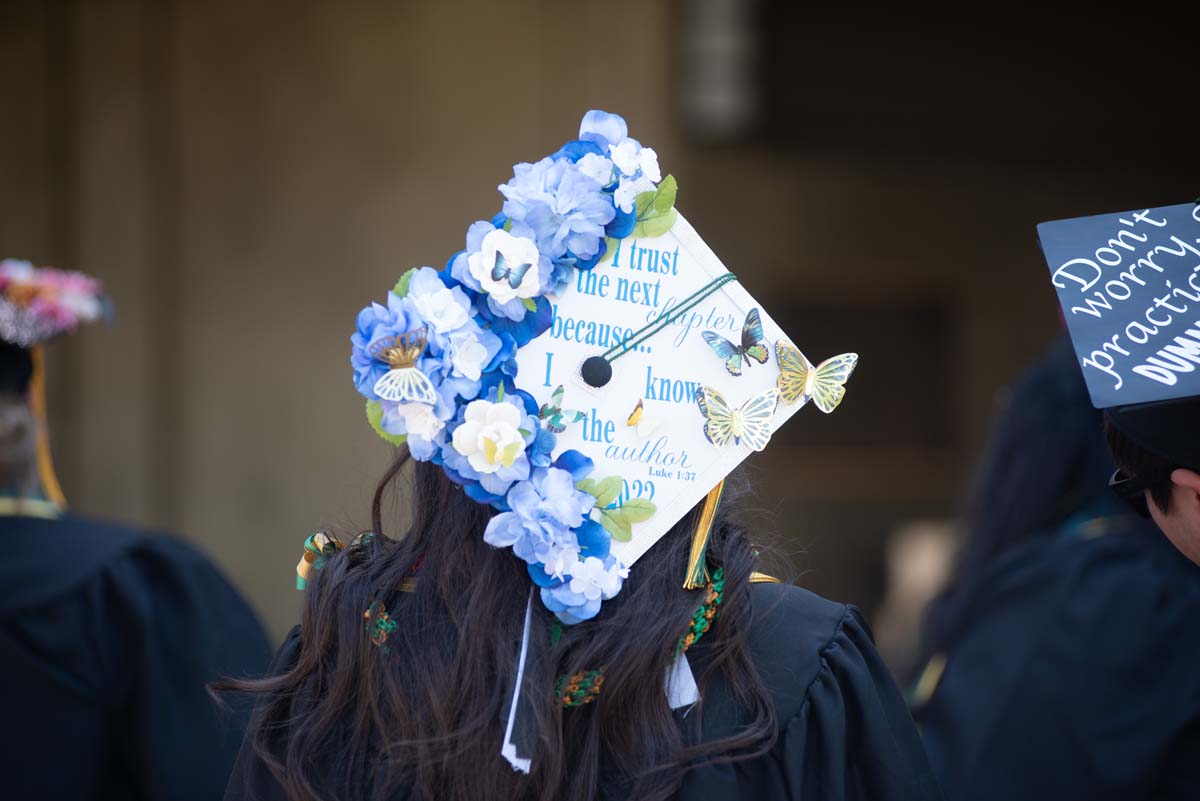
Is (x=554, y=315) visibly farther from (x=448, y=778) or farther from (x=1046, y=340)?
(x=1046, y=340)

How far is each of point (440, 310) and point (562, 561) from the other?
32cm

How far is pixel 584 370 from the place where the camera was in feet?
4.64

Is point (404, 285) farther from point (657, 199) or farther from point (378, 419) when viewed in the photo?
point (657, 199)

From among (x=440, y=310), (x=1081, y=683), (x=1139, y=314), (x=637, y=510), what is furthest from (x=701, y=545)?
(x=1081, y=683)

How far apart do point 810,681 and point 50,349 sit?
13.1ft

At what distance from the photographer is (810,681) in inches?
56.5

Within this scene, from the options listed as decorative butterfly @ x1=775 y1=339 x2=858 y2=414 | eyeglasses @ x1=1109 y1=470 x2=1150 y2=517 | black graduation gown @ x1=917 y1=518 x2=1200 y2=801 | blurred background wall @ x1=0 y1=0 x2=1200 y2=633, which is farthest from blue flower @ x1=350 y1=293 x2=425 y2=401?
blurred background wall @ x1=0 y1=0 x2=1200 y2=633

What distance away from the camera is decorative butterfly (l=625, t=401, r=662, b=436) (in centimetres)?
141

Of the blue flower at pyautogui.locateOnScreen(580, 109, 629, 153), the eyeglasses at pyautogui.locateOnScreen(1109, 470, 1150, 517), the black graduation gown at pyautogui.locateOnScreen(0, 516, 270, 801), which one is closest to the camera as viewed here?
the blue flower at pyautogui.locateOnScreen(580, 109, 629, 153)

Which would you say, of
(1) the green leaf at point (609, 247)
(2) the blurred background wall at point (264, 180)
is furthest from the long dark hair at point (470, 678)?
(2) the blurred background wall at point (264, 180)

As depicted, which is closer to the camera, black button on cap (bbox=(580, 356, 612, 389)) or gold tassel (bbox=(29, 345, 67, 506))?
black button on cap (bbox=(580, 356, 612, 389))

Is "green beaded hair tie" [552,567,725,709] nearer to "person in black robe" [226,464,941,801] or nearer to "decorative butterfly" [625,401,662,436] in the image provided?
"person in black robe" [226,464,941,801]

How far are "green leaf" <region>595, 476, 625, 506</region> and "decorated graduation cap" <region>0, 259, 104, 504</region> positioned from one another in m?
1.71

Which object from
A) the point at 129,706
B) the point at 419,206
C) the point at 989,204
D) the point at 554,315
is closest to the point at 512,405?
the point at 554,315
